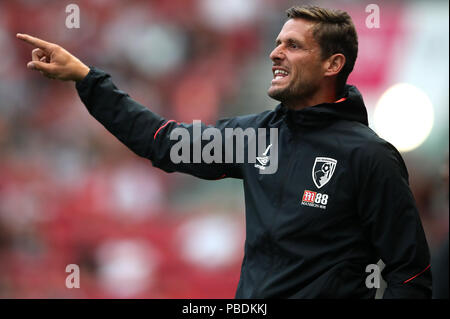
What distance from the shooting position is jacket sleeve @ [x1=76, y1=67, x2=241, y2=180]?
222 cm

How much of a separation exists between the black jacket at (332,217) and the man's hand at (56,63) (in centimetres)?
75

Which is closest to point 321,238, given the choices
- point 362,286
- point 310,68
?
point 362,286

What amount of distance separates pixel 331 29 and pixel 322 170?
21.0 inches

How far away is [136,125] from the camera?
7.30ft

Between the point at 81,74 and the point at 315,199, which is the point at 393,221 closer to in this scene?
the point at 315,199

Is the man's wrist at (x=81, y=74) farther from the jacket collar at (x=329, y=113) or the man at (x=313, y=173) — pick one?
the jacket collar at (x=329, y=113)

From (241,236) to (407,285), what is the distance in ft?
13.7

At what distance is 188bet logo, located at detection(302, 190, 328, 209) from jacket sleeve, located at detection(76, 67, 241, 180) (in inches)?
13.5

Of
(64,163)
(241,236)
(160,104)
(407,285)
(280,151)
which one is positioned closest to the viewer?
(407,285)
